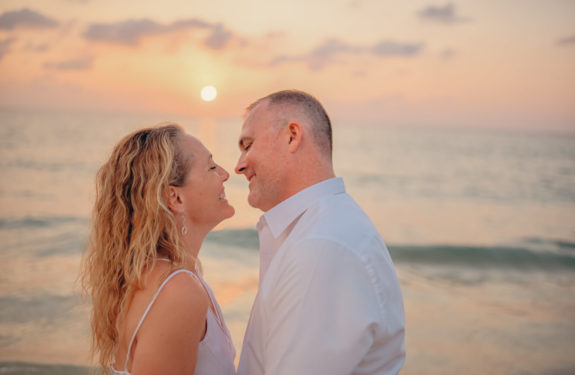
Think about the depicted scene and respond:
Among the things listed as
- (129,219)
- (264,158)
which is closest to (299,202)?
(264,158)

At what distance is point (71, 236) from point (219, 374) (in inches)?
489

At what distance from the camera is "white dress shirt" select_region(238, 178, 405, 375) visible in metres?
1.66

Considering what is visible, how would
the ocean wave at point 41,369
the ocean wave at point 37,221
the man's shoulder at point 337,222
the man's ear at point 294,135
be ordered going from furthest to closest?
1. the ocean wave at point 37,221
2. the ocean wave at point 41,369
3. the man's ear at point 294,135
4. the man's shoulder at point 337,222

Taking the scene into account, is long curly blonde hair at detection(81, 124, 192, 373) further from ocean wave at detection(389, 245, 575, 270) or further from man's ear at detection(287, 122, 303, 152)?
ocean wave at detection(389, 245, 575, 270)

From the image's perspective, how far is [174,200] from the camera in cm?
276

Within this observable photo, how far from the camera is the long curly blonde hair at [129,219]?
260 centimetres

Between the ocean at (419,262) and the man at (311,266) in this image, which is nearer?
the man at (311,266)

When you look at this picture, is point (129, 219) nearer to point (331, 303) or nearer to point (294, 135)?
point (294, 135)

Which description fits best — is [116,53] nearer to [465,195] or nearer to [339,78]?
[339,78]

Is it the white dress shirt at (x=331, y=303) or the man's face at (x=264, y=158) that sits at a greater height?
the man's face at (x=264, y=158)

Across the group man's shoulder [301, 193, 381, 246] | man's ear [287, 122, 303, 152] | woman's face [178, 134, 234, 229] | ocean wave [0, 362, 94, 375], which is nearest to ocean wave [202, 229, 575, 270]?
ocean wave [0, 362, 94, 375]

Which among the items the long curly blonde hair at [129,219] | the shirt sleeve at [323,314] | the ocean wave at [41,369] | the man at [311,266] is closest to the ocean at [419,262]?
the ocean wave at [41,369]

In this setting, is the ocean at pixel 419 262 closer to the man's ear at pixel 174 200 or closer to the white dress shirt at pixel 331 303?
the man's ear at pixel 174 200

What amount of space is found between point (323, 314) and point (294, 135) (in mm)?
907
